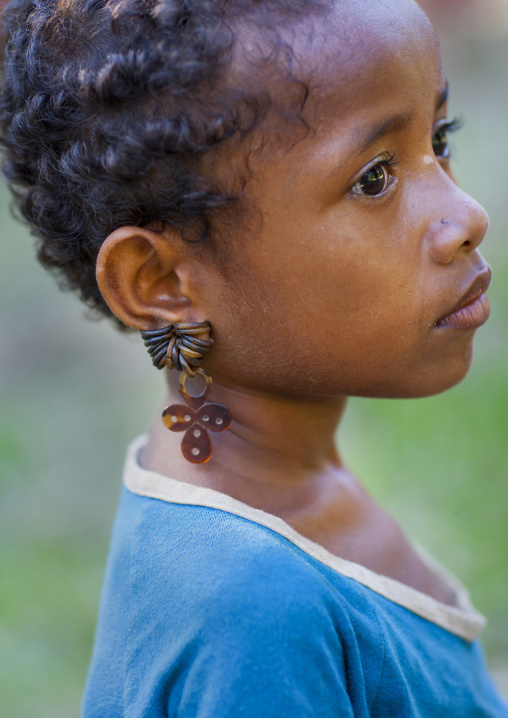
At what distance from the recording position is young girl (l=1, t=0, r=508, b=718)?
121 cm

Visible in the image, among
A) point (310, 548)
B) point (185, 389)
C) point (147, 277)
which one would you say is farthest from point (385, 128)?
point (310, 548)

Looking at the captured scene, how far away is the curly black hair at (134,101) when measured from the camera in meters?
1.26

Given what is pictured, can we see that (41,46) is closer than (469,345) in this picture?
Yes

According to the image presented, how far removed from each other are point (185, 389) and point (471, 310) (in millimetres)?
564

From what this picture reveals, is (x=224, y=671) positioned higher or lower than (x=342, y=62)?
lower

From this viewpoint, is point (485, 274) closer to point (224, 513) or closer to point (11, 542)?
point (224, 513)

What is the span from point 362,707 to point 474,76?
690cm

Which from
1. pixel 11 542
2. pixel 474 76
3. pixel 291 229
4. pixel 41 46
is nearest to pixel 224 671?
pixel 291 229

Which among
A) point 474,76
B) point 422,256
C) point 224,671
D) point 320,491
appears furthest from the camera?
point 474,76

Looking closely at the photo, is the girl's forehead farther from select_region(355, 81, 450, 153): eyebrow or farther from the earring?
the earring

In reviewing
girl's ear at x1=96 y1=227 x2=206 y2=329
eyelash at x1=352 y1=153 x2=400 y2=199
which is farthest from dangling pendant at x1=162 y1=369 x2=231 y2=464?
eyelash at x1=352 y1=153 x2=400 y2=199

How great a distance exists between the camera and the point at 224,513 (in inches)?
52.5

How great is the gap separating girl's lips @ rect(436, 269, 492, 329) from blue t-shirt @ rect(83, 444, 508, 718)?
19.2 inches

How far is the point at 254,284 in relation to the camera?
1373mm
